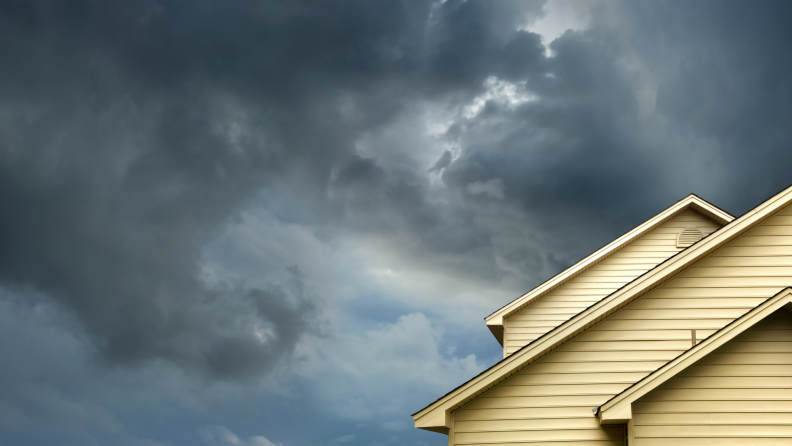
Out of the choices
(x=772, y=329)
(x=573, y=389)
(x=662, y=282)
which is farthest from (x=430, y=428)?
(x=772, y=329)

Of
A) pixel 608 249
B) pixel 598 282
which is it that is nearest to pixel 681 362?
pixel 608 249

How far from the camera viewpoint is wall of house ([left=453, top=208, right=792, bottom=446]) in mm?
9047

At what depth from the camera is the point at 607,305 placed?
9547mm

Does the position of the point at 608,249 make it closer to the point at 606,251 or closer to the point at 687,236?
the point at 606,251

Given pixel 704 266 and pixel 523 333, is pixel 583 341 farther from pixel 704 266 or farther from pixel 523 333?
pixel 523 333

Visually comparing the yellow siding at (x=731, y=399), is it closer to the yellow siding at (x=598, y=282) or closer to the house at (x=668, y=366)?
the house at (x=668, y=366)

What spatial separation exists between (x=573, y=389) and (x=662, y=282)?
9.13 feet

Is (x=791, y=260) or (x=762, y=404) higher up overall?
(x=791, y=260)

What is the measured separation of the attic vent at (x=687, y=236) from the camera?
617 inches

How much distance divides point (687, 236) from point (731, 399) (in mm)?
8997

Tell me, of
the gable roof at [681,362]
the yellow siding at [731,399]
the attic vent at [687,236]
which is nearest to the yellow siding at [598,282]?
the attic vent at [687,236]

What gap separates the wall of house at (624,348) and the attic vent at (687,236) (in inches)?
231

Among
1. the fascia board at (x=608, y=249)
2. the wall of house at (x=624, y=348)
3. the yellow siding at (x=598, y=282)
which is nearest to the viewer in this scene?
the wall of house at (x=624, y=348)

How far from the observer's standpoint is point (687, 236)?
51.9ft
